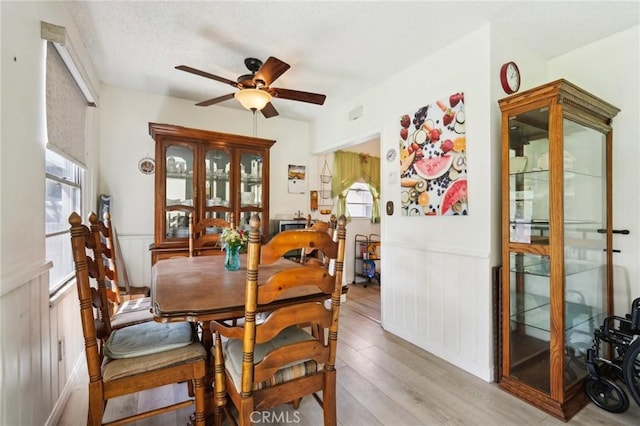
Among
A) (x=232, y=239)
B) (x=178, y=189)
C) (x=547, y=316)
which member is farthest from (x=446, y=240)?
(x=178, y=189)

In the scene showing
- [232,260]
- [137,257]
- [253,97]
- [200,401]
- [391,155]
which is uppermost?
[253,97]

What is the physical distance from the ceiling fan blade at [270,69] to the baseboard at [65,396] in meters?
2.39

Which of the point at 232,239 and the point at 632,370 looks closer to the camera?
the point at 632,370

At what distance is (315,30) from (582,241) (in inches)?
96.8

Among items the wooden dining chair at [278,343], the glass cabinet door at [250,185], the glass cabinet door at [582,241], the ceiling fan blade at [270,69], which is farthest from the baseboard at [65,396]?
the glass cabinet door at [582,241]

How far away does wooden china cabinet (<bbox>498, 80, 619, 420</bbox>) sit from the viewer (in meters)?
1.75

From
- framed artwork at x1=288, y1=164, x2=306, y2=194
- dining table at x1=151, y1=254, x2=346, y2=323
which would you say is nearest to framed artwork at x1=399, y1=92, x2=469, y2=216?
dining table at x1=151, y1=254, x2=346, y2=323

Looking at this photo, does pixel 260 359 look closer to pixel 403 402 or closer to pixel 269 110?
pixel 403 402

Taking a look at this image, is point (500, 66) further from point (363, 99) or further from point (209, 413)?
point (209, 413)

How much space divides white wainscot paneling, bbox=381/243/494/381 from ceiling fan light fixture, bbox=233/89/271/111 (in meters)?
1.81

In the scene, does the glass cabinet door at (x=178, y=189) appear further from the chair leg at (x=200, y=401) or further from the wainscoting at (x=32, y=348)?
the chair leg at (x=200, y=401)

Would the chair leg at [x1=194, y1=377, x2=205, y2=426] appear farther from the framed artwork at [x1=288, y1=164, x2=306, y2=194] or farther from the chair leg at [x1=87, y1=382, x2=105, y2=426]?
the framed artwork at [x1=288, y1=164, x2=306, y2=194]

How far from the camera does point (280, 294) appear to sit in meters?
1.13

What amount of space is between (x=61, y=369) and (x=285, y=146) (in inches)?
131
